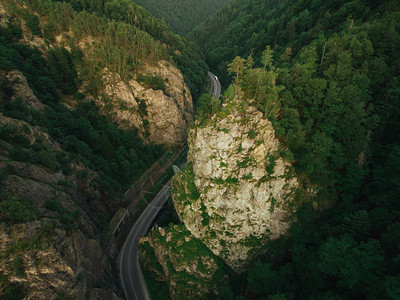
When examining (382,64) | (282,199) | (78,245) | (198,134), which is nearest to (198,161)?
(198,134)

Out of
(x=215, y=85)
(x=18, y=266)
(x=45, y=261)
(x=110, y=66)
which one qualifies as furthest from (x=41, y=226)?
(x=215, y=85)

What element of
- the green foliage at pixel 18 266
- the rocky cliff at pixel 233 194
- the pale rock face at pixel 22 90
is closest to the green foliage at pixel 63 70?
the pale rock face at pixel 22 90

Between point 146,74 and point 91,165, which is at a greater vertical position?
point 146,74

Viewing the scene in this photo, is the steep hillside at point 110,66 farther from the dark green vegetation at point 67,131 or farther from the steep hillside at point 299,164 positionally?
the steep hillside at point 299,164

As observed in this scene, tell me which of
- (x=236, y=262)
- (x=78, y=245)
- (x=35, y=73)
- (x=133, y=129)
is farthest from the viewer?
(x=133, y=129)

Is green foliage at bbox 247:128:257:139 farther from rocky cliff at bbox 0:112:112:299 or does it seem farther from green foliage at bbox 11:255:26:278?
green foliage at bbox 11:255:26:278

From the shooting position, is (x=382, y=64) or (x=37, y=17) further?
(x=37, y=17)

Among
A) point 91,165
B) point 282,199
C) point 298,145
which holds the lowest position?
point 282,199

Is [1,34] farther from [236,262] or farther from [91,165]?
[236,262]
